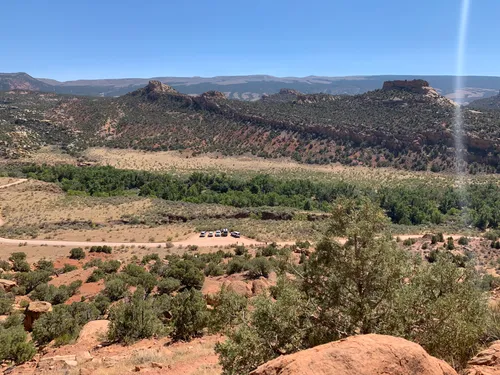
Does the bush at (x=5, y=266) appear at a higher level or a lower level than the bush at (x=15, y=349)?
lower

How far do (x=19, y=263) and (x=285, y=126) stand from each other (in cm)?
8452

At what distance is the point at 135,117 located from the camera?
119750mm

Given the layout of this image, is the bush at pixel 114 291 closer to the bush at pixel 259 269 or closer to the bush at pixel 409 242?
the bush at pixel 259 269

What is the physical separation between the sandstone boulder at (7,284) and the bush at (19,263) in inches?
159

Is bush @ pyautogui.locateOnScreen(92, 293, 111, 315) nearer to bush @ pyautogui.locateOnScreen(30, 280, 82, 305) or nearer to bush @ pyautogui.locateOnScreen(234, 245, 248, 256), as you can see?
bush @ pyautogui.locateOnScreen(30, 280, 82, 305)

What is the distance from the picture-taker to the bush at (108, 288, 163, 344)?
586 inches

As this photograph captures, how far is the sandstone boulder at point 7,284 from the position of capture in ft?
77.4

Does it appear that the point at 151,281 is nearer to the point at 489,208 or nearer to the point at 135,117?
the point at 489,208

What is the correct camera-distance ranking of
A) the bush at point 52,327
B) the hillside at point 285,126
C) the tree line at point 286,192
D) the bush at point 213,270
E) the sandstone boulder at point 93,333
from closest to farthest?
1. the sandstone boulder at point 93,333
2. the bush at point 52,327
3. the bush at point 213,270
4. the tree line at point 286,192
5. the hillside at point 285,126

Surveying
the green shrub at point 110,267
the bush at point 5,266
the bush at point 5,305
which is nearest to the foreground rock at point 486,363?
the bush at point 5,305

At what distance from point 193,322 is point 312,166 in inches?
2988

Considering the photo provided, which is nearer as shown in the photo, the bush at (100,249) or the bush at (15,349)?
the bush at (15,349)

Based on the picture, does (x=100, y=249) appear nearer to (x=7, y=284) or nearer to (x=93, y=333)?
(x=7, y=284)

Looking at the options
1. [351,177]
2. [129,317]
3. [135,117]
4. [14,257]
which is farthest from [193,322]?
[135,117]
